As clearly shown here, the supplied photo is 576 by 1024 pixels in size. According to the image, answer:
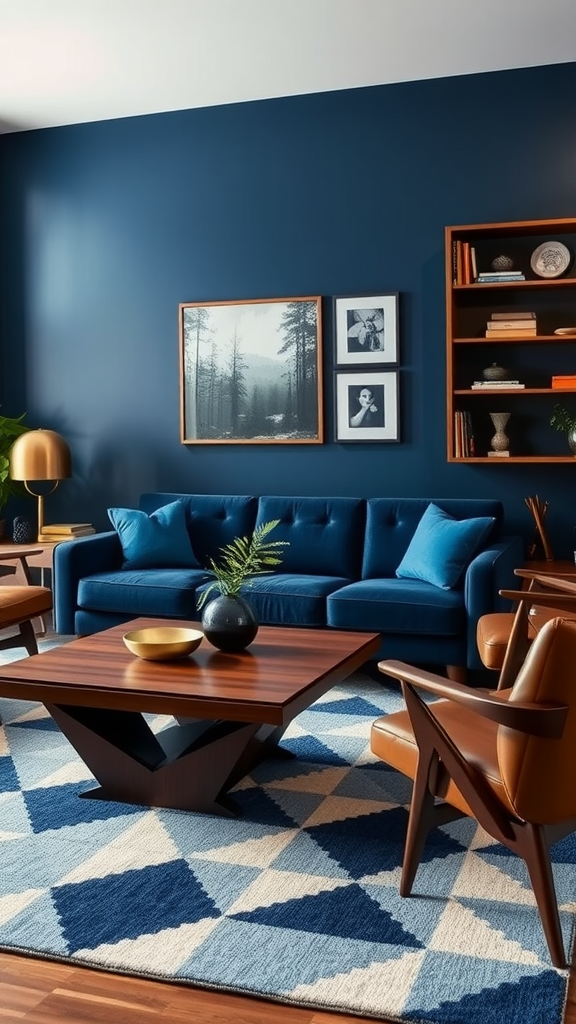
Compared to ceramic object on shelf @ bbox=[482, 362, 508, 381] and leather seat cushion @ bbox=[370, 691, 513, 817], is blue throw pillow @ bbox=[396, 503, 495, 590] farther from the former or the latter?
leather seat cushion @ bbox=[370, 691, 513, 817]

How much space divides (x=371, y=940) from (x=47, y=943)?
737 millimetres

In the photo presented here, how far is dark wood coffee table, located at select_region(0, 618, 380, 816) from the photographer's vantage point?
2838 millimetres

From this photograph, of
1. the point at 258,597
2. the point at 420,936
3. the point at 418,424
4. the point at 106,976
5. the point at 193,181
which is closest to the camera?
the point at 106,976

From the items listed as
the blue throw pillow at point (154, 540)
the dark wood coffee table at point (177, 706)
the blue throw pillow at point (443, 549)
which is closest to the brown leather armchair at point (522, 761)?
the dark wood coffee table at point (177, 706)

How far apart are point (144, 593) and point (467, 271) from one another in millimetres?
2280

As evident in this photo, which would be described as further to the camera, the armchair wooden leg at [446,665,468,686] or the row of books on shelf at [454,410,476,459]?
the row of books on shelf at [454,410,476,459]

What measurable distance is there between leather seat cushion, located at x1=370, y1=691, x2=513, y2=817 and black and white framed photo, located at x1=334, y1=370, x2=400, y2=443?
9.33ft

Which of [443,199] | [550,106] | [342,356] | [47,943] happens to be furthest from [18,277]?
[47,943]

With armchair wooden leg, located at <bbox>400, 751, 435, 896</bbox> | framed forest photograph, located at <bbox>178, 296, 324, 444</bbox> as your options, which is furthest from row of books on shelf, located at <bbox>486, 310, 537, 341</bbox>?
armchair wooden leg, located at <bbox>400, 751, 435, 896</bbox>

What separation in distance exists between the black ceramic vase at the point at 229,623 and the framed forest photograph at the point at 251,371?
2354 millimetres

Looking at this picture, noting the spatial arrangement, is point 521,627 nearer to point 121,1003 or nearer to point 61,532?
point 121,1003

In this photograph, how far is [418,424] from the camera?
542 centimetres

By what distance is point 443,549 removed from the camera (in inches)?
181

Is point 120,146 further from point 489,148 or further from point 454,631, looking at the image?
point 454,631
